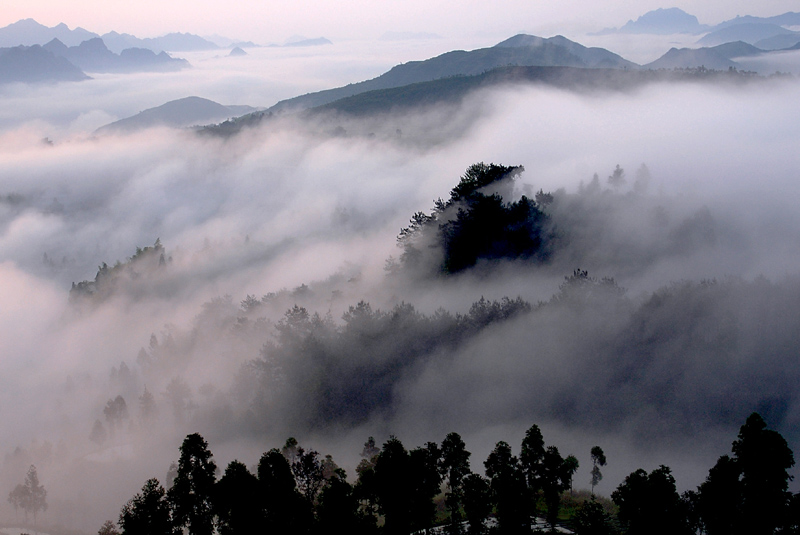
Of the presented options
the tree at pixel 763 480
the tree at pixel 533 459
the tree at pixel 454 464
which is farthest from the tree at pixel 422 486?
the tree at pixel 763 480

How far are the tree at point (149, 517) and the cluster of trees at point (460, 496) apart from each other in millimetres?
64

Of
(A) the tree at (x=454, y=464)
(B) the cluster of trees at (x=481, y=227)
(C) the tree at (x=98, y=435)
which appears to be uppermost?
(B) the cluster of trees at (x=481, y=227)

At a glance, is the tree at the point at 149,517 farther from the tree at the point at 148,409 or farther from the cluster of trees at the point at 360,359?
the tree at the point at 148,409

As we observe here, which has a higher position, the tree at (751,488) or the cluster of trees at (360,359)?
the cluster of trees at (360,359)

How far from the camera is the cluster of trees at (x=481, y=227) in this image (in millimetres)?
97000

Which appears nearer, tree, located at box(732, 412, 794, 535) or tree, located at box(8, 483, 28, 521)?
tree, located at box(732, 412, 794, 535)

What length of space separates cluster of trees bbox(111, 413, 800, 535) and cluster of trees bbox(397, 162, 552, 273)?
5321cm

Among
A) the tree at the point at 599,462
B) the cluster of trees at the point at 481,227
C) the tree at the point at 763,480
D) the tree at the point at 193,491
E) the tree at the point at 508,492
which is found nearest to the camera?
the tree at the point at 763,480

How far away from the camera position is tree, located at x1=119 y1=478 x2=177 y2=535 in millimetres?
40219

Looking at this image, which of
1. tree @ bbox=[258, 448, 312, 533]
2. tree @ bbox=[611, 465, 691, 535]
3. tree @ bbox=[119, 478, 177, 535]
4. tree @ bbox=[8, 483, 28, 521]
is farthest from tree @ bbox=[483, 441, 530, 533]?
tree @ bbox=[8, 483, 28, 521]

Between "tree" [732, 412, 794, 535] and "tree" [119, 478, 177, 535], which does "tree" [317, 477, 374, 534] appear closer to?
"tree" [119, 478, 177, 535]

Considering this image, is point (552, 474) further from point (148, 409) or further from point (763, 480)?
point (148, 409)

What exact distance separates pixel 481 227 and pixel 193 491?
215 feet

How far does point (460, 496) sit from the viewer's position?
156 ft
